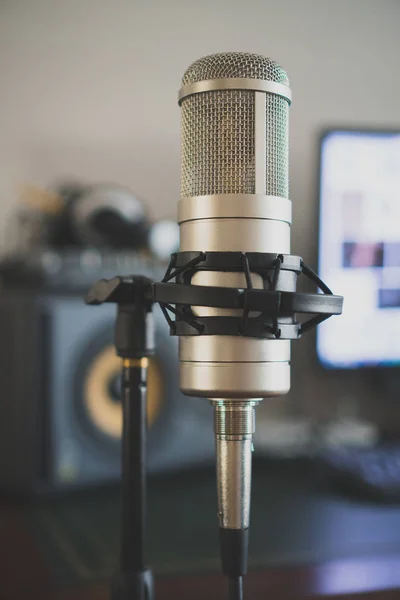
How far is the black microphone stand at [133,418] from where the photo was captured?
534 mm

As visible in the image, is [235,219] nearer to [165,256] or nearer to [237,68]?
[237,68]

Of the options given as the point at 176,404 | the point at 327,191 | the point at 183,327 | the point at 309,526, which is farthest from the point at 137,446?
the point at 327,191

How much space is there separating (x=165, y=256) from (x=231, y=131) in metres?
0.74

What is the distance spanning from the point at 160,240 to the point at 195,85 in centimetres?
72

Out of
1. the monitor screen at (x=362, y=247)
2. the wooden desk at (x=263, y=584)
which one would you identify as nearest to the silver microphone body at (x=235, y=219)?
the wooden desk at (x=263, y=584)

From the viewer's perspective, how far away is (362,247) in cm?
121

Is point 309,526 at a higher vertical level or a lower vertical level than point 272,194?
lower

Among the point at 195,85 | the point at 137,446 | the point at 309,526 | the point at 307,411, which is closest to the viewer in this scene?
the point at 195,85

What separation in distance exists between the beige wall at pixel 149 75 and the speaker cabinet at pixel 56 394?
254 mm

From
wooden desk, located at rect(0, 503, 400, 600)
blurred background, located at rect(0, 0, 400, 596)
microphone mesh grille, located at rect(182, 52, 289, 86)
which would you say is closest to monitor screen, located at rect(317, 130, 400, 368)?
blurred background, located at rect(0, 0, 400, 596)

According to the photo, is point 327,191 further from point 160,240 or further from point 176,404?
point 176,404

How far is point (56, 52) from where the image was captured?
111 centimetres

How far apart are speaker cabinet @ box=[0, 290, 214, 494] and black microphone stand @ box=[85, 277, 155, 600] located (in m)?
0.40

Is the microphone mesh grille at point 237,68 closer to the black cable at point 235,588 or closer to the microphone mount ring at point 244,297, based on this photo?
the microphone mount ring at point 244,297
